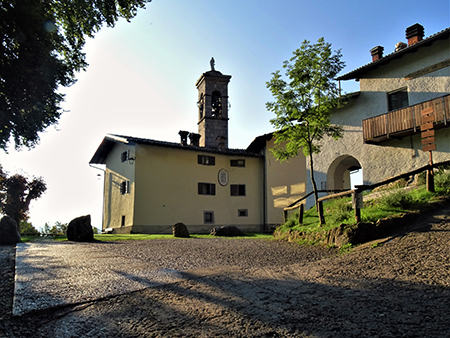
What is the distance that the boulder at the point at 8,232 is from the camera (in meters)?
10.6

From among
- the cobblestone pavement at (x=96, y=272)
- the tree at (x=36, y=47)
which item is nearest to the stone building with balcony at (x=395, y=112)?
the cobblestone pavement at (x=96, y=272)

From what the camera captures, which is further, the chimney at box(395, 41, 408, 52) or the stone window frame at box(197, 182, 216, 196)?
the stone window frame at box(197, 182, 216, 196)

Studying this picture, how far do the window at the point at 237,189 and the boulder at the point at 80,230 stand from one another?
1529cm

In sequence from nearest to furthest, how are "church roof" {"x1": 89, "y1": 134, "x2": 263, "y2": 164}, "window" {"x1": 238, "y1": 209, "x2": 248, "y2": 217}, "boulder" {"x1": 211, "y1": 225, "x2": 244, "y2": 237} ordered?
"boulder" {"x1": 211, "y1": 225, "x2": 244, "y2": 237}
"church roof" {"x1": 89, "y1": 134, "x2": 263, "y2": 164}
"window" {"x1": 238, "y1": 209, "x2": 248, "y2": 217}

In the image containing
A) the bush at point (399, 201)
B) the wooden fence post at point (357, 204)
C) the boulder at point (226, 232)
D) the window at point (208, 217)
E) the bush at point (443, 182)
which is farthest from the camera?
the window at point (208, 217)

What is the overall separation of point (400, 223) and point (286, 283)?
13.6 ft

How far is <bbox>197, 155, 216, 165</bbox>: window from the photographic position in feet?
86.7

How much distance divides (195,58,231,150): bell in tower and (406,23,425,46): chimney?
20085 millimetres

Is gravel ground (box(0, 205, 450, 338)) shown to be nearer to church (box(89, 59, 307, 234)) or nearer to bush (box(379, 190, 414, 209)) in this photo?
bush (box(379, 190, 414, 209))

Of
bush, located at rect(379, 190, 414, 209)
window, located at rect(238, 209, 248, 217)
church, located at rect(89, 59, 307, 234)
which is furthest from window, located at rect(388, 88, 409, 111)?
window, located at rect(238, 209, 248, 217)

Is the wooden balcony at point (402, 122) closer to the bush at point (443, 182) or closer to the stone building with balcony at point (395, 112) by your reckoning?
the stone building with balcony at point (395, 112)

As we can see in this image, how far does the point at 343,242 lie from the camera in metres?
7.65

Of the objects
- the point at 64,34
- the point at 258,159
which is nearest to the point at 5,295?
the point at 64,34

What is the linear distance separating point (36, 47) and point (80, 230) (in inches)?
258
